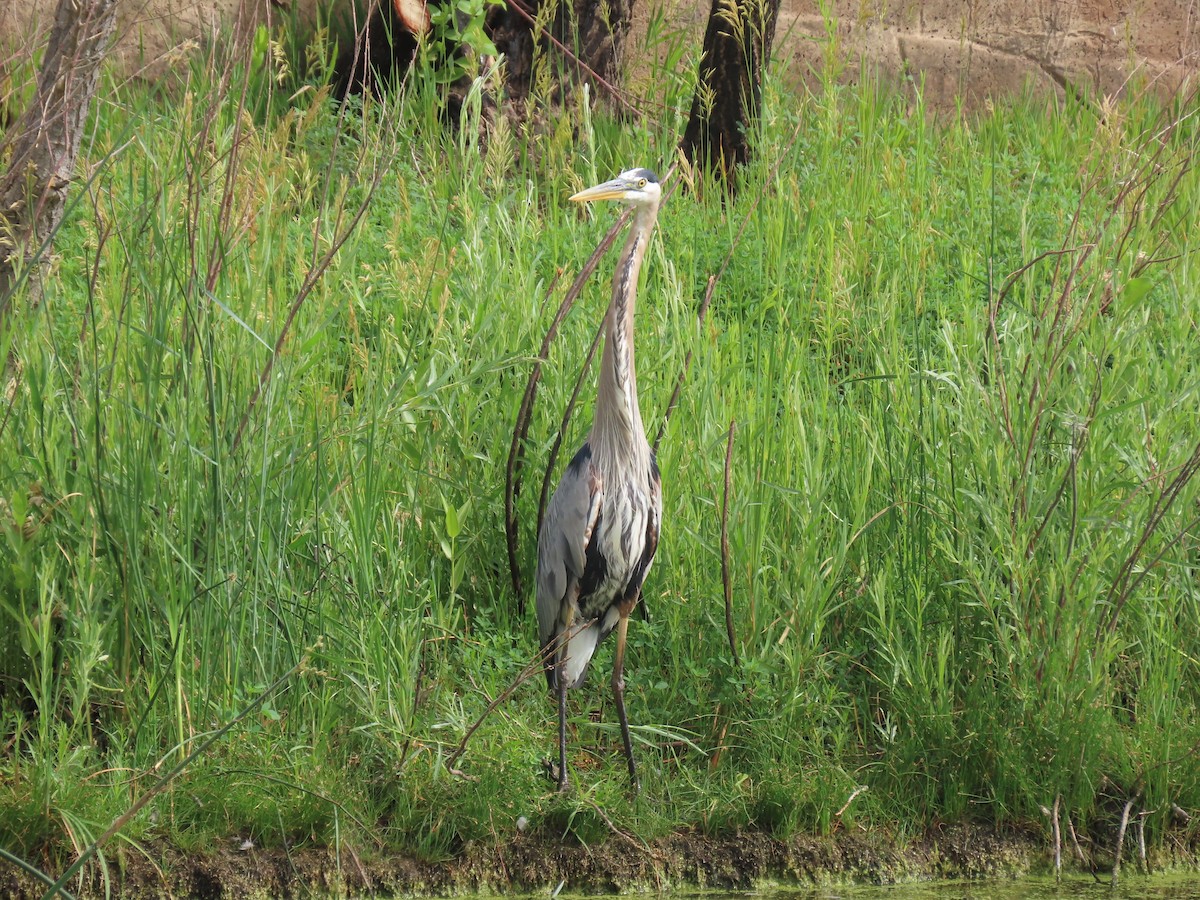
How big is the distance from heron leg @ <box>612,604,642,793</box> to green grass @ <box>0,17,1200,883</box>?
0.05 m

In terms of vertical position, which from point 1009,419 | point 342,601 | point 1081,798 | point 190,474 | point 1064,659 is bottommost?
point 1081,798

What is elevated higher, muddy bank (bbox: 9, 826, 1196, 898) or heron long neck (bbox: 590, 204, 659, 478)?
heron long neck (bbox: 590, 204, 659, 478)

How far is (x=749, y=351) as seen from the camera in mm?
4234

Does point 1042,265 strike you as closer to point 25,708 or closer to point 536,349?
point 536,349

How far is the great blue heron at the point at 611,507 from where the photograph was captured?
3.22m

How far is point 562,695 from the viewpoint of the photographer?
10.7 ft

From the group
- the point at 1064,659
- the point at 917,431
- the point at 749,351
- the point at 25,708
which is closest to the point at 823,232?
the point at 749,351

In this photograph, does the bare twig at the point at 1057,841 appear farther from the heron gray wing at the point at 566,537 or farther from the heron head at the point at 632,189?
the heron head at the point at 632,189

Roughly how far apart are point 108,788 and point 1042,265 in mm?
3156

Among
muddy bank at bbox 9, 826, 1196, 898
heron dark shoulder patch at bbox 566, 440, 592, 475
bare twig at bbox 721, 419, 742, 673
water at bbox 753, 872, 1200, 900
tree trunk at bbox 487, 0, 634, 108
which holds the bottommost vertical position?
water at bbox 753, 872, 1200, 900

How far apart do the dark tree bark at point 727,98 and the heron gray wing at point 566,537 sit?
2375mm

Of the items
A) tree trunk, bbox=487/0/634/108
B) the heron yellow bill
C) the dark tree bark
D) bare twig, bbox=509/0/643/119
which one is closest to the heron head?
the heron yellow bill

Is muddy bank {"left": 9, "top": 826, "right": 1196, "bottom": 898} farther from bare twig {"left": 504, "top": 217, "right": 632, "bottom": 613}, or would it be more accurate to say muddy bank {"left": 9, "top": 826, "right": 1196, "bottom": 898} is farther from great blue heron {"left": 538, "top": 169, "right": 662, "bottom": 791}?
bare twig {"left": 504, "top": 217, "right": 632, "bottom": 613}

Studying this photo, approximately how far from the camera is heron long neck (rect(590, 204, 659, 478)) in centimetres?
321
